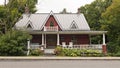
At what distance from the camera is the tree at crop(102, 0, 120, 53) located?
51459mm

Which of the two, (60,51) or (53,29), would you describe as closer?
(60,51)

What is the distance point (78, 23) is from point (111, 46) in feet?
22.8

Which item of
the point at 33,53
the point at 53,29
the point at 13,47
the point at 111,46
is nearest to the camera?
the point at 13,47

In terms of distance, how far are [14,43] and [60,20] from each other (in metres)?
14.8

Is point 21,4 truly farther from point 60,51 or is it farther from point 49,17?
point 60,51

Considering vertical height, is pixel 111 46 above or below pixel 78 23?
below

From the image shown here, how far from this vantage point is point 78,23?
49562 millimetres

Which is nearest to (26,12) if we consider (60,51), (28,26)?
(28,26)

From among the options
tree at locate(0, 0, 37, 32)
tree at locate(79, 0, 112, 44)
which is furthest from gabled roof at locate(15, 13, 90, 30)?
tree at locate(79, 0, 112, 44)

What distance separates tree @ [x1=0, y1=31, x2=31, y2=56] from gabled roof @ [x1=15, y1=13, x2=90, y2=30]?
327 inches

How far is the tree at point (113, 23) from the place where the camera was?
5146 cm

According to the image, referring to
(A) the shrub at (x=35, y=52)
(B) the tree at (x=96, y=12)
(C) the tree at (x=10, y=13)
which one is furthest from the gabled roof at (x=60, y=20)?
(B) the tree at (x=96, y=12)

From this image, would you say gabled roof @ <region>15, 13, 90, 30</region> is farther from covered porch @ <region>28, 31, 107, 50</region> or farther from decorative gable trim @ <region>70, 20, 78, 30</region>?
covered porch @ <region>28, 31, 107, 50</region>

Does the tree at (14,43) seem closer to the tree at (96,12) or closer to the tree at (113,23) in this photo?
the tree at (113,23)
